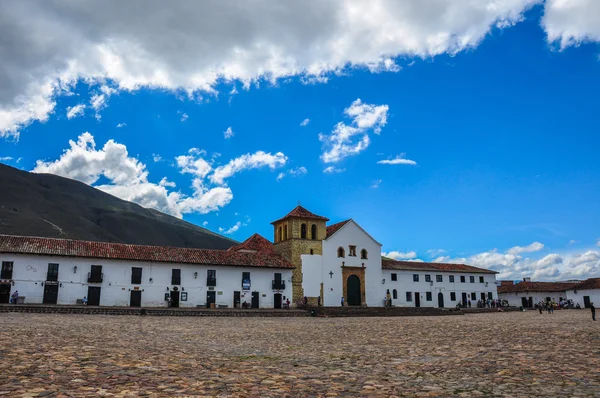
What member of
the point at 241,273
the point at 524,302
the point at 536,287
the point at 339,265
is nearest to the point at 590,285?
the point at 536,287

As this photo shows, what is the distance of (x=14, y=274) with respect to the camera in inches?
1352

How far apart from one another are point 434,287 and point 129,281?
34579 mm

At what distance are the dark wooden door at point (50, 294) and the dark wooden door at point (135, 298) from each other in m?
5.39

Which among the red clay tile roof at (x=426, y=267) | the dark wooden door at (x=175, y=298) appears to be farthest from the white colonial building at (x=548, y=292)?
the dark wooden door at (x=175, y=298)

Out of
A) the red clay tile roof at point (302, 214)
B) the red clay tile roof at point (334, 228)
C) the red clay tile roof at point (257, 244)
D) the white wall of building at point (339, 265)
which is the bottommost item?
the white wall of building at point (339, 265)

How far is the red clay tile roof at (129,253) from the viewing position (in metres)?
35.5

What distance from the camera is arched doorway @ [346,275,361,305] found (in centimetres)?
4794

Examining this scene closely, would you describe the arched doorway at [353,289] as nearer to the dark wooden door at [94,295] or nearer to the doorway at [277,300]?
the doorway at [277,300]

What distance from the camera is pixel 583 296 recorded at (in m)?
65.4

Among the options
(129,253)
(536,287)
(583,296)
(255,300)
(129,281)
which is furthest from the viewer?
(536,287)

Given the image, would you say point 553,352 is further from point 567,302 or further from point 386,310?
point 567,302

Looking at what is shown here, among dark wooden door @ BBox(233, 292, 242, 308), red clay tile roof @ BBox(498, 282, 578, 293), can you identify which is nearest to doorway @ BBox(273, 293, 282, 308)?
dark wooden door @ BBox(233, 292, 242, 308)

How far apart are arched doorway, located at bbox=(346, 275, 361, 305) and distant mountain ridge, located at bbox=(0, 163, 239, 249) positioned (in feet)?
245

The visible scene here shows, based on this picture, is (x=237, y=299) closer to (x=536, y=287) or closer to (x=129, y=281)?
(x=129, y=281)
